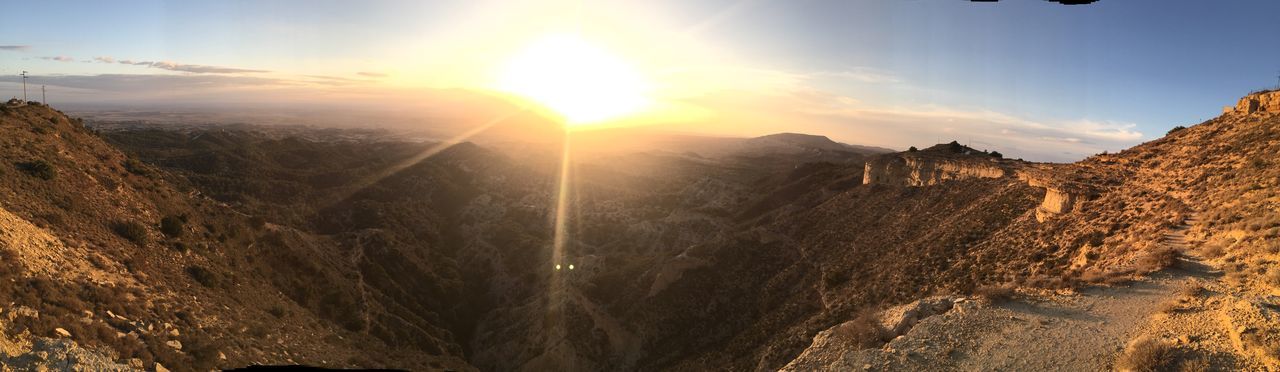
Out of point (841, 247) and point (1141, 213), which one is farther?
point (841, 247)

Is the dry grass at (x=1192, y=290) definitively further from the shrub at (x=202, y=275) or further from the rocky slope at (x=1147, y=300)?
the shrub at (x=202, y=275)

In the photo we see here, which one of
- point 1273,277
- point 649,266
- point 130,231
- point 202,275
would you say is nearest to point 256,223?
point 130,231

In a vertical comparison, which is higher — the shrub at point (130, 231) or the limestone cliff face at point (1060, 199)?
the limestone cliff face at point (1060, 199)

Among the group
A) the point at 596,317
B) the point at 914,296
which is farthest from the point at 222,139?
the point at 914,296

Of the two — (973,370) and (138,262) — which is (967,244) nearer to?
(973,370)

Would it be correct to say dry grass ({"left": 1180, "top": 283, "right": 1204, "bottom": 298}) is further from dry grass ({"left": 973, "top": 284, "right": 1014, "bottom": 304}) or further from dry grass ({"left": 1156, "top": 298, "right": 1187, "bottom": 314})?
dry grass ({"left": 973, "top": 284, "right": 1014, "bottom": 304})

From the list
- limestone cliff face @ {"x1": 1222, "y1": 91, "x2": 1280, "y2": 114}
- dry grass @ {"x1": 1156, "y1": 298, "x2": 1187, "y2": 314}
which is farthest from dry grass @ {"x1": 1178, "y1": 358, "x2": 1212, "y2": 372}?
limestone cliff face @ {"x1": 1222, "y1": 91, "x2": 1280, "y2": 114}

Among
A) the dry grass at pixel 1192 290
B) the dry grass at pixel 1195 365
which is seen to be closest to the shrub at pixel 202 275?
the dry grass at pixel 1195 365
